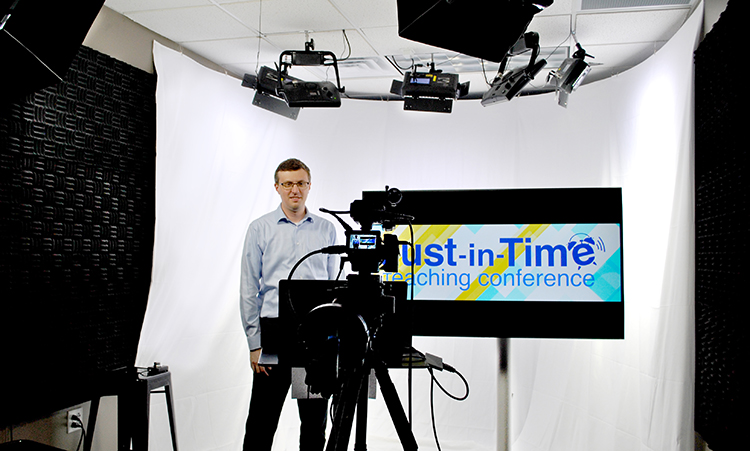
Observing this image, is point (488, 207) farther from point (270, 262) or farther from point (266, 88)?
point (266, 88)

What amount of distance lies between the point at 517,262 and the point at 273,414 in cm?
165

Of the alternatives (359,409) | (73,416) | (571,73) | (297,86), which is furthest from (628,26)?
(73,416)

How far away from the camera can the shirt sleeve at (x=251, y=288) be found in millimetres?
2469

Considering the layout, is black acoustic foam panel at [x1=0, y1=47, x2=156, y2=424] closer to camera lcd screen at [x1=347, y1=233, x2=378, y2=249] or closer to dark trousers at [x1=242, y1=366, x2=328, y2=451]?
dark trousers at [x1=242, y1=366, x2=328, y2=451]

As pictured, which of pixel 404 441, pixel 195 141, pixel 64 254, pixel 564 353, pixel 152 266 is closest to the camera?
pixel 404 441

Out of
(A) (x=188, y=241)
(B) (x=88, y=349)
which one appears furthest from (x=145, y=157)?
(B) (x=88, y=349)

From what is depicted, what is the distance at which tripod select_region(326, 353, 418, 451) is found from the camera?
4.20ft

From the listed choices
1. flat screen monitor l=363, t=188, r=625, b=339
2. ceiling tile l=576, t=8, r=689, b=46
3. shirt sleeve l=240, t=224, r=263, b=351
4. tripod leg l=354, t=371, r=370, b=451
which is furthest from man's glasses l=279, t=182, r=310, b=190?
ceiling tile l=576, t=8, r=689, b=46

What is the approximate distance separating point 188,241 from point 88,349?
2.59ft

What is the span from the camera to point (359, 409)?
138 centimetres

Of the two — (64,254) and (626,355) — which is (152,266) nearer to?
(64,254)

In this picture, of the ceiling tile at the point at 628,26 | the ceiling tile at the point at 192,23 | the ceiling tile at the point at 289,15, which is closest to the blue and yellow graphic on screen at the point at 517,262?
the ceiling tile at the point at 628,26

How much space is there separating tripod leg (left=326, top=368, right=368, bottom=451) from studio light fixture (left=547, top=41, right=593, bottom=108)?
83.7 inches

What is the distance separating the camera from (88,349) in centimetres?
244
